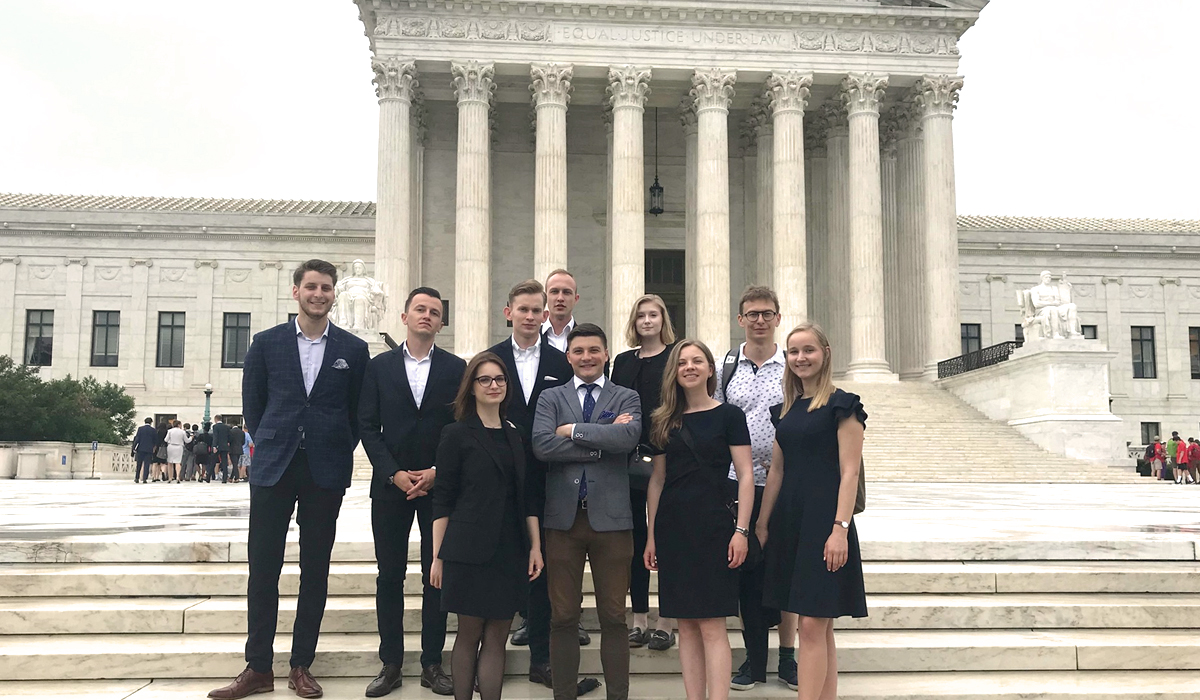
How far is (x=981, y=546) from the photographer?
7629 millimetres

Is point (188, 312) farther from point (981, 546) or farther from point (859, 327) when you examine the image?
point (981, 546)

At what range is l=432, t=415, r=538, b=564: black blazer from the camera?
5.44 m

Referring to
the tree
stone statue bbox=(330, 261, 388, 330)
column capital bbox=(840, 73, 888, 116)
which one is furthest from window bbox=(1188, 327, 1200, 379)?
the tree

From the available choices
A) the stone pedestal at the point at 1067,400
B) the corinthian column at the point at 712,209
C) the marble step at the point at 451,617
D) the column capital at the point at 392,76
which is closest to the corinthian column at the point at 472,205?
the column capital at the point at 392,76

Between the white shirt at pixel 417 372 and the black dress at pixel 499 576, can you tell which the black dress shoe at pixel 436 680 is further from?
the white shirt at pixel 417 372

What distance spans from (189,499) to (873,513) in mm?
10640

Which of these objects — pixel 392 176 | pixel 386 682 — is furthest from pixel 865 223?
pixel 386 682

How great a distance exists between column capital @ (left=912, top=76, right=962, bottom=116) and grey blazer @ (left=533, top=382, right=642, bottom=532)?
31.5 meters

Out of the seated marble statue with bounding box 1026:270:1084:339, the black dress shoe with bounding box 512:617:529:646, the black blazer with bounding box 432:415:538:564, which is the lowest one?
the black dress shoe with bounding box 512:617:529:646

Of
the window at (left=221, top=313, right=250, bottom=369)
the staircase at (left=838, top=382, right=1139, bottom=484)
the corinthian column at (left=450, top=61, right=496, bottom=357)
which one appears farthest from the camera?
the window at (left=221, top=313, right=250, bottom=369)

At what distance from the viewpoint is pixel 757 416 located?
6.20 metres

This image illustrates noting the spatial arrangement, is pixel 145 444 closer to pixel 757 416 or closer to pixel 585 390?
pixel 585 390

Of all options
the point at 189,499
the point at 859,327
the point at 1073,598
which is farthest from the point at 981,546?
the point at 859,327

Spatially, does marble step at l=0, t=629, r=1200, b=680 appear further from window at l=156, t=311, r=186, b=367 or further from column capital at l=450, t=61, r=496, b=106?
window at l=156, t=311, r=186, b=367
